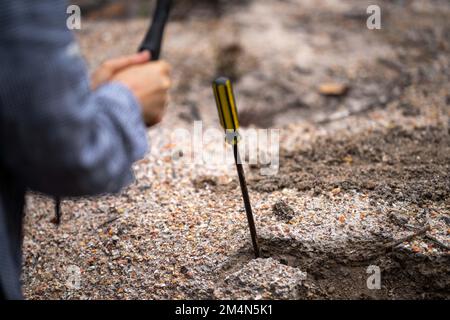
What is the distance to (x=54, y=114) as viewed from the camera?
84 cm

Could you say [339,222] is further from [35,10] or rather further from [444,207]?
[35,10]

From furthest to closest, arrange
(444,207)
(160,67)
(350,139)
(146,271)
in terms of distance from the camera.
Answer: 1. (350,139)
2. (444,207)
3. (146,271)
4. (160,67)

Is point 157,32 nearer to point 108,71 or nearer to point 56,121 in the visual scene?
point 108,71

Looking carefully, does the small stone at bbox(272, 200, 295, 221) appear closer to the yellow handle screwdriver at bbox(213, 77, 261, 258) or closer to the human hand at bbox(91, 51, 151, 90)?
the yellow handle screwdriver at bbox(213, 77, 261, 258)

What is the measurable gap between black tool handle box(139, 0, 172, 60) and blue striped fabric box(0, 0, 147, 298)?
55 cm

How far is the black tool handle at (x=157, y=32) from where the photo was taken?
1.52 metres

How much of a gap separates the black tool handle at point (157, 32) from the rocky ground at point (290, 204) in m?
0.84

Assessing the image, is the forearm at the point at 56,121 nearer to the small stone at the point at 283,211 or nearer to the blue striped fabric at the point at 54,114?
the blue striped fabric at the point at 54,114

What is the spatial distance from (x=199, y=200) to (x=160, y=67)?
1089mm

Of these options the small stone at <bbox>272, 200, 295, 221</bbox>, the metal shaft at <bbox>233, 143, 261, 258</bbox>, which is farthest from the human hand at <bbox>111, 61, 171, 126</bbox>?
the small stone at <bbox>272, 200, 295, 221</bbox>

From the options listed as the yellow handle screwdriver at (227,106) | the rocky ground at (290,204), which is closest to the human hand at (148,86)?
the yellow handle screwdriver at (227,106)

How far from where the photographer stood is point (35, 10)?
833mm

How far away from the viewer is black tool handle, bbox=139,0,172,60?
1.52m
